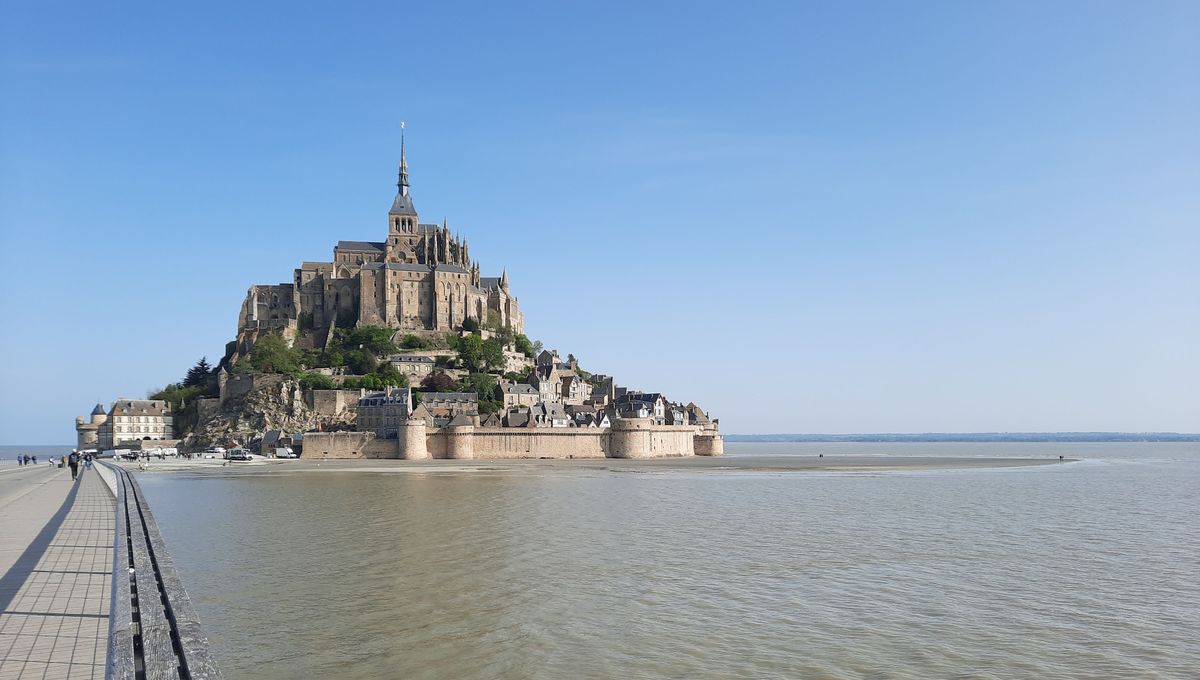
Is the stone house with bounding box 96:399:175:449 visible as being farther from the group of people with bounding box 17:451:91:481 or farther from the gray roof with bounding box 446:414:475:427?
the gray roof with bounding box 446:414:475:427

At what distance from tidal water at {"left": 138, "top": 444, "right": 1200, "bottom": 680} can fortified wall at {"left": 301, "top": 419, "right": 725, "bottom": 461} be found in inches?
1161

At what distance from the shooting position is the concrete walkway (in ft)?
29.5

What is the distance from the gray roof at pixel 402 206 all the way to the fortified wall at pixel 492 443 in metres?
32.9

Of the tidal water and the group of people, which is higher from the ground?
the group of people

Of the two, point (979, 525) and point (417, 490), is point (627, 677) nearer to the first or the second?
point (979, 525)

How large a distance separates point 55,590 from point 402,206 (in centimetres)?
8221

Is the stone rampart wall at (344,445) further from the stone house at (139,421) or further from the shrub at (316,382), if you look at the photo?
the stone house at (139,421)

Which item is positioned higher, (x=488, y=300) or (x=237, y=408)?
(x=488, y=300)

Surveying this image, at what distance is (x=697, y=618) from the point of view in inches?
564

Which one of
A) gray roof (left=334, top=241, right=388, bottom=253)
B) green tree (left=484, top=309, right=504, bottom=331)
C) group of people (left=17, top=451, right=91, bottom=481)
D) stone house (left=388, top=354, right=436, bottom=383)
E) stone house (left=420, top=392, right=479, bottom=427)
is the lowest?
group of people (left=17, top=451, right=91, bottom=481)

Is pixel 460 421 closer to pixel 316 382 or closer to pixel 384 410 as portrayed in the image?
pixel 384 410

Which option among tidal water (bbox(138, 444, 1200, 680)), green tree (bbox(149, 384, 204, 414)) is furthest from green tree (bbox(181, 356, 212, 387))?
tidal water (bbox(138, 444, 1200, 680))

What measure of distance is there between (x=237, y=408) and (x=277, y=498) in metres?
41.6

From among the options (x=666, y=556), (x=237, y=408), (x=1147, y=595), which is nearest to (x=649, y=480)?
(x=666, y=556)
